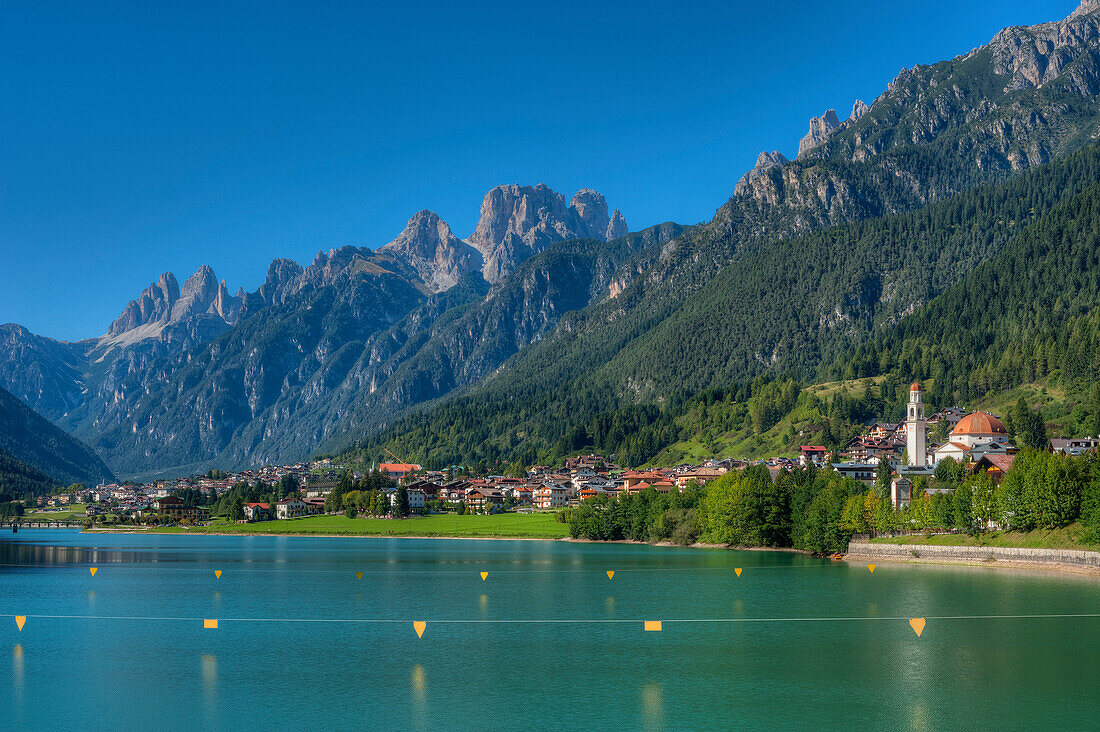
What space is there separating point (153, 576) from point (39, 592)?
16.0 m

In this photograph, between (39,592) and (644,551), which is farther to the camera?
(644,551)

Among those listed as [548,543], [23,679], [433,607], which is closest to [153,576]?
[433,607]

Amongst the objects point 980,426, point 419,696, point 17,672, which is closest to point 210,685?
point 419,696

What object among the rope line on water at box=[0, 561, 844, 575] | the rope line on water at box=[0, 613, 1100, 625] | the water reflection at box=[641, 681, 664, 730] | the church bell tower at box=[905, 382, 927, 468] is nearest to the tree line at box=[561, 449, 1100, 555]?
the rope line on water at box=[0, 561, 844, 575]

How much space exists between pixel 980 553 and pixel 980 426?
7988 cm

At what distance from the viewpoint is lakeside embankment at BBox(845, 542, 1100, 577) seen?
91.2 metres

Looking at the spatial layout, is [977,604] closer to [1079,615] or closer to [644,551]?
[1079,615]

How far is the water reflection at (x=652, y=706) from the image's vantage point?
134 ft

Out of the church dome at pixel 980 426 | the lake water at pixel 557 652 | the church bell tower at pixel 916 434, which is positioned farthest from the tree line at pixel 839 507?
the church dome at pixel 980 426

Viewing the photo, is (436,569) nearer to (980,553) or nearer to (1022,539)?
(980,553)

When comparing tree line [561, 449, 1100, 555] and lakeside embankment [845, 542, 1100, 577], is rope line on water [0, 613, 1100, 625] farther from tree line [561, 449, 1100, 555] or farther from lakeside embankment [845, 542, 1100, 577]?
tree line [561, 449, 1100, 555]

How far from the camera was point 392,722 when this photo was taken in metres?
41.0

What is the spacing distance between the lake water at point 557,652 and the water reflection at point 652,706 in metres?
0.16

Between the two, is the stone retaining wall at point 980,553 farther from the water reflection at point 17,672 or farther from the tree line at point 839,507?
the water reflection at point 17,672
